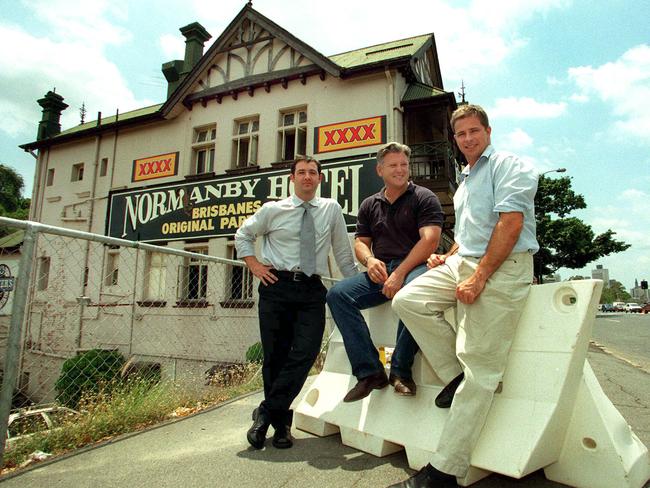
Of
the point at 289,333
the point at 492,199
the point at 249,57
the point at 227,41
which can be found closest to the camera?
the point at 492,199

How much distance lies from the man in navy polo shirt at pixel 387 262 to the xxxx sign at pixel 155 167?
12449 mm

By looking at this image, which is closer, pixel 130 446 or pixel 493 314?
pixel 493 314

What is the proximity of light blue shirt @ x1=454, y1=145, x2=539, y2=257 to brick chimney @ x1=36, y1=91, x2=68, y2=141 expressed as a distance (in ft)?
68.0

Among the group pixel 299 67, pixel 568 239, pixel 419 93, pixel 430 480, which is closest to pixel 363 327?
pixel 430 480

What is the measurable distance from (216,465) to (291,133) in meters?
11.5

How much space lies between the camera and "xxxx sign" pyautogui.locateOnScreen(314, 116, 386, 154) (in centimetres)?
1090

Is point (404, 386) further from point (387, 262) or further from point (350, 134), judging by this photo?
point (350, 134)

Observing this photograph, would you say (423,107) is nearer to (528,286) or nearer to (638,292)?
(528,286)

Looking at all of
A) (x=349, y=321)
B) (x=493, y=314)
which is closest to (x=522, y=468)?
(x=493, y=314)

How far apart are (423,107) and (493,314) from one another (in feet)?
33.8

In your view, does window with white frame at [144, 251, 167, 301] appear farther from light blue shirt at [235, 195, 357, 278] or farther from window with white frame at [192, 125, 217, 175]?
light blue shirt at [235, 195, 357, 278]

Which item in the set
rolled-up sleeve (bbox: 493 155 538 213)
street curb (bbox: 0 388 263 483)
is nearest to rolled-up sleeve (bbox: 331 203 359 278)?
rolled-up sleeve (bbox: 493 155 538 213)

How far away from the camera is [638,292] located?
5113 inches

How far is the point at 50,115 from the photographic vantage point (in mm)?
18109
